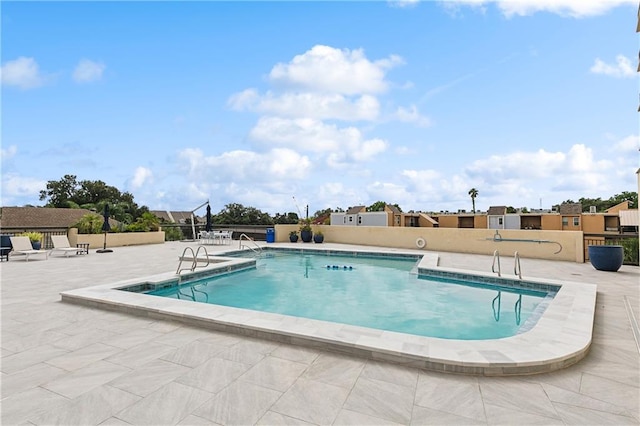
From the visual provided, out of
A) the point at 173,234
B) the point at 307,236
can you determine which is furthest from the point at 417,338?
the point at 173,234

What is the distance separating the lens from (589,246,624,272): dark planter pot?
7.74 m

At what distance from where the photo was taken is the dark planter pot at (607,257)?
7742 mm

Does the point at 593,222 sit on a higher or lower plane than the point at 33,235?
lower

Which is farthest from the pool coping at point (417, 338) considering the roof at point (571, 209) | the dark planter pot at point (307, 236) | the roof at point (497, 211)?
the roof at point (497, 211)

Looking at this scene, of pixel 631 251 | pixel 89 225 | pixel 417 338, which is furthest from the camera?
pixel 89 225

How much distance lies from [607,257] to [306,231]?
35.0 ft

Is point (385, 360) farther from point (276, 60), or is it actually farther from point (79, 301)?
point (276, 60)

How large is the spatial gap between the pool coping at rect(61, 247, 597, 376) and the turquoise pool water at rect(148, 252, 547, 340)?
1.04 metres

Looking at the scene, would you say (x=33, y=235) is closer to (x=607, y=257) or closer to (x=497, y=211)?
(x=607, y=257)

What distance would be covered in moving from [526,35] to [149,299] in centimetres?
1297

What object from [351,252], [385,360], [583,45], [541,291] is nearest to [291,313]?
[385,360]

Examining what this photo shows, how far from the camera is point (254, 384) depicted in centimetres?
256

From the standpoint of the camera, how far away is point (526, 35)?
10641mm

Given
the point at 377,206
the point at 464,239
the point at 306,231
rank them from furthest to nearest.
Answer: the point at 377,206, the point at 306,231, the point at 464,239
